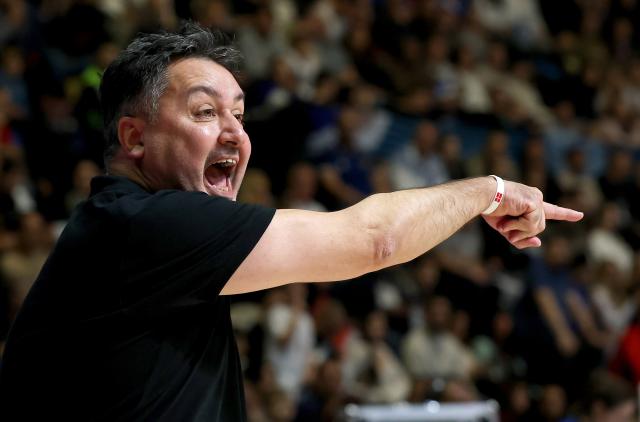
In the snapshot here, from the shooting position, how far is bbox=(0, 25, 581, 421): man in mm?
2664

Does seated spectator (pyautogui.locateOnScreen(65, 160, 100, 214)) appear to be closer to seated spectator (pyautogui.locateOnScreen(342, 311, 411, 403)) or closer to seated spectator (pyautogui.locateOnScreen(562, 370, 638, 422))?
seated spectator (pyautogui.locateOnScreen(342, 311, 411, 403))

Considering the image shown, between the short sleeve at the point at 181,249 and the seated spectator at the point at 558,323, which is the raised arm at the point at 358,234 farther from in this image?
the seated spectator at the point at 558,323

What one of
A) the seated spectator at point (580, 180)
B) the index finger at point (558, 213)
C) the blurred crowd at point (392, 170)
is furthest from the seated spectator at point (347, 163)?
the index finger at point (558, 213)

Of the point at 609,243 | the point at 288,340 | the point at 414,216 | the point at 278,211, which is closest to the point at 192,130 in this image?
the point at 278,211

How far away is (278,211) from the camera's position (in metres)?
2.83

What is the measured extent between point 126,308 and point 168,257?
18 cm

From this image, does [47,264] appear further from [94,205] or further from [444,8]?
[444,8]

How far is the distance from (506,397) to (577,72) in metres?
7.08

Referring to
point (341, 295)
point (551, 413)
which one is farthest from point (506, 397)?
point (341, 295)

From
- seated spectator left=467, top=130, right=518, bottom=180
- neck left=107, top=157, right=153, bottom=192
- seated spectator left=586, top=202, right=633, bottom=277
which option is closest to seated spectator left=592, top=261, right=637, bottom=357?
seated spectator left=586, top=202, right=633, bottom=277

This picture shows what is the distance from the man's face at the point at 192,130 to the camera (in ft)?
9.78

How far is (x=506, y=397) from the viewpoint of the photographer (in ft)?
31.3

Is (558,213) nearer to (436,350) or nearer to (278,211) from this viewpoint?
A: (278,211)

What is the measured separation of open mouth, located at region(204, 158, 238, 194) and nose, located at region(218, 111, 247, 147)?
0.30 ft
